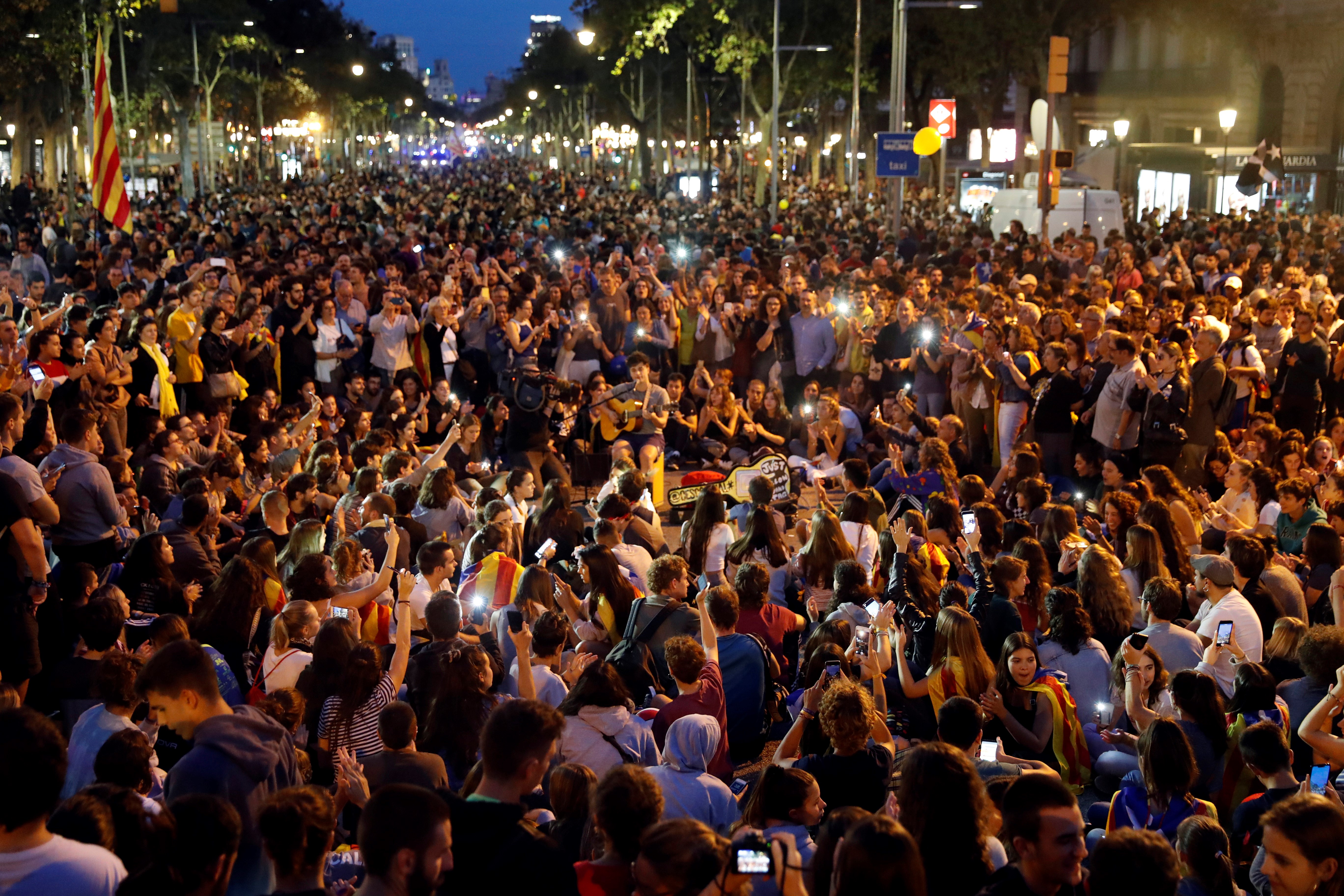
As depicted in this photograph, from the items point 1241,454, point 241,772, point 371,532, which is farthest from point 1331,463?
point 241,772

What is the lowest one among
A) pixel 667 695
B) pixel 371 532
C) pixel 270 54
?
pixel 667 695

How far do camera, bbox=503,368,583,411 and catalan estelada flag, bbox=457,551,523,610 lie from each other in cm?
406

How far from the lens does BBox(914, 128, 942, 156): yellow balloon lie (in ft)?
74.1

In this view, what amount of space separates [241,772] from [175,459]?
5.32 m

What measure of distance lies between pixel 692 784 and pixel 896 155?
18.8 meters

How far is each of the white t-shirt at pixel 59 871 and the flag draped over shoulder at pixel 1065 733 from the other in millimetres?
3774

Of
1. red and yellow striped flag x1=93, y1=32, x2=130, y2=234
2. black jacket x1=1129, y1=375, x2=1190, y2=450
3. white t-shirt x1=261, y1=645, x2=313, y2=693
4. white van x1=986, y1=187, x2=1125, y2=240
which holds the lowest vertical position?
white t-shirt x1=261, y1=645, x2=313, y2=693

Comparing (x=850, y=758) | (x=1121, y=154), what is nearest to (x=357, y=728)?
(x=850, y=758)

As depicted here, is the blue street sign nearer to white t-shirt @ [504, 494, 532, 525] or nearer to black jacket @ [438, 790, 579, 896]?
white t-shirt @ [504, 494, 532, 525]

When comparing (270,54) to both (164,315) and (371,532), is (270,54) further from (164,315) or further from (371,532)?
(371,532)

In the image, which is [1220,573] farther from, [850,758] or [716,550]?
[716,550]

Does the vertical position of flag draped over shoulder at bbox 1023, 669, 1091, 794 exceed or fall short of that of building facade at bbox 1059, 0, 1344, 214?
it falls short

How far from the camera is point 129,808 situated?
3.90 m

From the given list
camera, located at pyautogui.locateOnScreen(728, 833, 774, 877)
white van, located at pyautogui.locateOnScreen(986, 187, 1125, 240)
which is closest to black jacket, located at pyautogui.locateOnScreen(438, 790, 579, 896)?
camera, located at pyautogui.locateOnScreen(728, 833, 774, 877)
